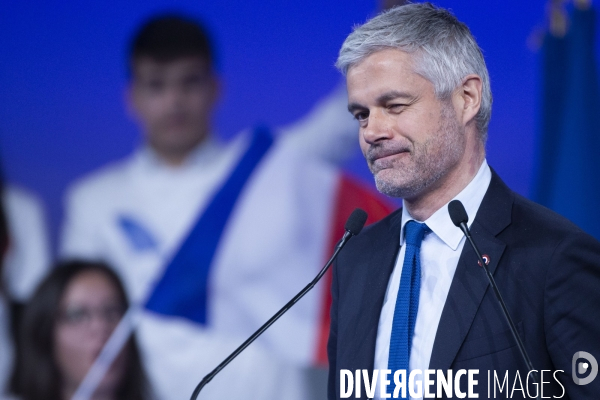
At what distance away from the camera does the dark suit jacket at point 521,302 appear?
1268 mm

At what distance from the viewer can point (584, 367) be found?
1.23m

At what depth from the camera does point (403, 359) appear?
1389 millimetres

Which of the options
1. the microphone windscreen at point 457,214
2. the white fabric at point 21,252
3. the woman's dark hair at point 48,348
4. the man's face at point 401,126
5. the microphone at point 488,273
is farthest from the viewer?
the white fabric at point 21,252

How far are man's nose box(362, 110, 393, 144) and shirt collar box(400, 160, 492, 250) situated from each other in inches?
7.9

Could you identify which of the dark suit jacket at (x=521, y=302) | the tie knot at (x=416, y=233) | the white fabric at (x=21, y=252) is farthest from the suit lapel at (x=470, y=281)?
Answer: the white fabric at (x=21, y=252)

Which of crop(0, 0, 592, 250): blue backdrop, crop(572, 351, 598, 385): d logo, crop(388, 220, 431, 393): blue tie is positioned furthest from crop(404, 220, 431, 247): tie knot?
crop(0, 0, 592, 250): blue backdrop

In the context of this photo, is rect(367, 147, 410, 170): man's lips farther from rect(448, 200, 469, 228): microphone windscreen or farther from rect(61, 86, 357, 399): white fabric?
rect(61, 86, 357, 399): white fabric

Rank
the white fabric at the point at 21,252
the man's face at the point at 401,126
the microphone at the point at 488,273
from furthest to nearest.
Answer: the white fabric at the point at 21,252, the man's face at the point at 401,126, the microphone at the point at 488,273

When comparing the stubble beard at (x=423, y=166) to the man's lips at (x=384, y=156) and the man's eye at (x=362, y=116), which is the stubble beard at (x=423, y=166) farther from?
the man's eye at (x=362, y=116)

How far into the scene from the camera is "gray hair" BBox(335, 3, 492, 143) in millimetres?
1466

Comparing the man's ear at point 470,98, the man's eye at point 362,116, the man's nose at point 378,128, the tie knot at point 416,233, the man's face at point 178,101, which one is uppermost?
the man's face at point 178,101

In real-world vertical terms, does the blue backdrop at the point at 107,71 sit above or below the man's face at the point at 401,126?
above

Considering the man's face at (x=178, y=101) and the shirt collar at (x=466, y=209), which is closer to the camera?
the shirt collar at (x=466, y=209)

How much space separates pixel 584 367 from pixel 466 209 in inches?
15.8
